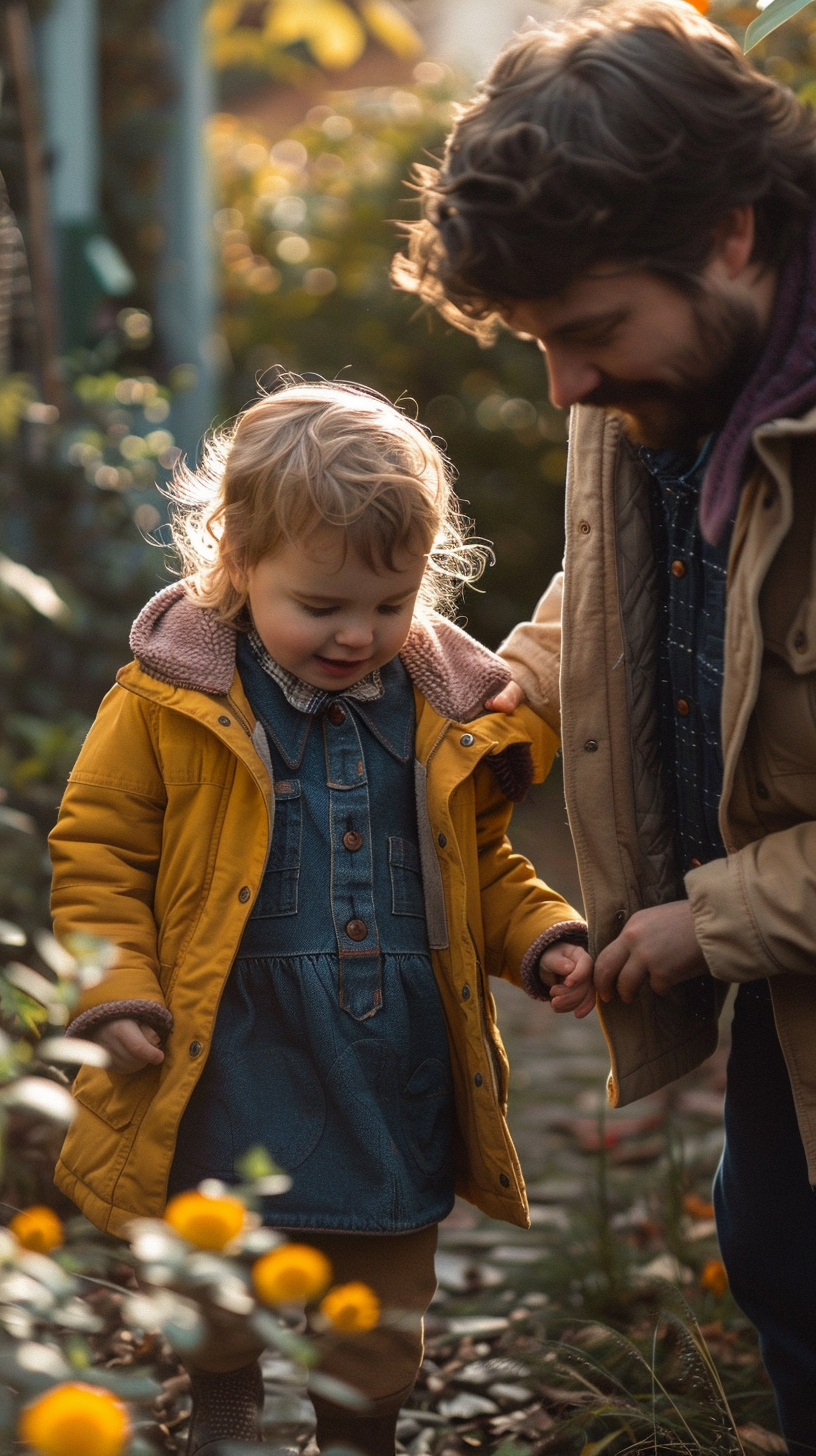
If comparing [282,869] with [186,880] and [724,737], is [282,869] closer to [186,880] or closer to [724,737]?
[186,880]

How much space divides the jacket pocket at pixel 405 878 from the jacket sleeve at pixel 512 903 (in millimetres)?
142

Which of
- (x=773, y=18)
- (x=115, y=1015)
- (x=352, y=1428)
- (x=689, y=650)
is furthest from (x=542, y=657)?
(x=352, y=1428)

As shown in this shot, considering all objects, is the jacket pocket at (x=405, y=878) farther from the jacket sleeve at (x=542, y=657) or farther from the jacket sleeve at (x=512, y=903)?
the jacket sleeve at (x=542, y=657)

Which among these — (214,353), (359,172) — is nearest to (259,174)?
(359,172)

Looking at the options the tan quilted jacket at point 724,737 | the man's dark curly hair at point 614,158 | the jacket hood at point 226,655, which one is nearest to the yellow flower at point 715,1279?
the tan quilted jacket at point 724,737

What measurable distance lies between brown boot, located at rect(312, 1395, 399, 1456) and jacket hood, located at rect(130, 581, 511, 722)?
3.08 ft

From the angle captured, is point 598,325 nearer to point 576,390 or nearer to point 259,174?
point 576,390

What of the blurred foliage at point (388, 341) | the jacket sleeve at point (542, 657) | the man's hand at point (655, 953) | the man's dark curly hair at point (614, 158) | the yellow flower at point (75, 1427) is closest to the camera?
the yellow flower at point (75, 1427)

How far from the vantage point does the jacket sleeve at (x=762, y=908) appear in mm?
1826

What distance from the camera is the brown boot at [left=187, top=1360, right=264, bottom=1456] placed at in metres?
2.16

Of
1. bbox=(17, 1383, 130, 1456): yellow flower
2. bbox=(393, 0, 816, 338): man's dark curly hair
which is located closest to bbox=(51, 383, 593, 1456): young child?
bbox=(393, 0, 816, 338): man's dark curly hair

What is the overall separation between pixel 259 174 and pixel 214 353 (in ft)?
5.24

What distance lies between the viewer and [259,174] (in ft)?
25.9

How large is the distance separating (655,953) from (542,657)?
553mm
